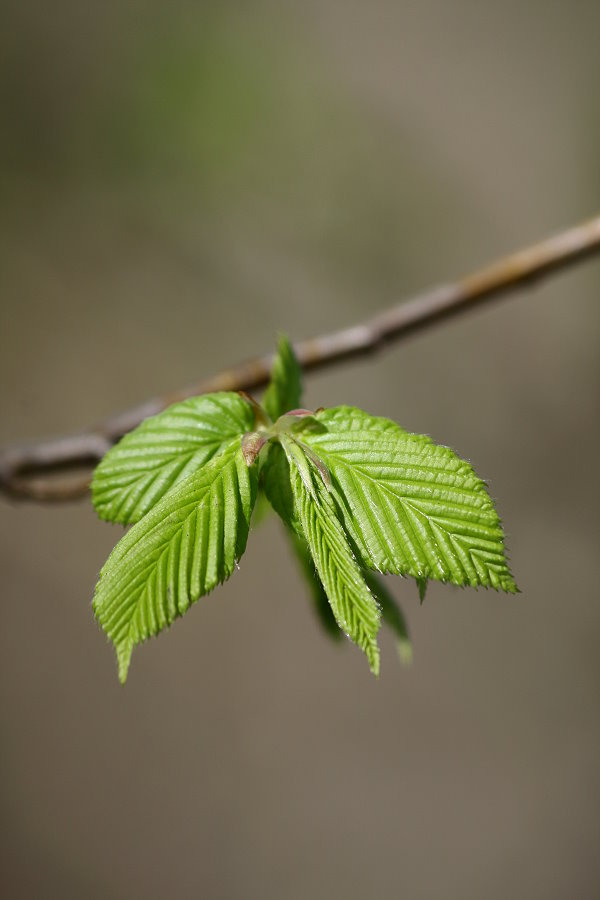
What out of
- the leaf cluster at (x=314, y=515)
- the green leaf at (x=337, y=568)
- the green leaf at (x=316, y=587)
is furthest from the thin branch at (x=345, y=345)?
the green leaf at (x=337, y=568)

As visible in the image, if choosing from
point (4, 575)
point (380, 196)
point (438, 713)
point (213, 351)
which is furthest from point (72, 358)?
point (438, 713)

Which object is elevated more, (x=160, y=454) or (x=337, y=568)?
(x=160, y=454)

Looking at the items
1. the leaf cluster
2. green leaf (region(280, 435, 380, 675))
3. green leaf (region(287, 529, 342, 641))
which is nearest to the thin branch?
green leaf (region(287, 529, 342, 641))

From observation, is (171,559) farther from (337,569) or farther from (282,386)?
(282,386)

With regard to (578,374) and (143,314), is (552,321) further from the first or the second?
(143,314)

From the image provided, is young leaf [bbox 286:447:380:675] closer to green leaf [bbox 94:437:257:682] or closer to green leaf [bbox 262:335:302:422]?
green leaf [bbox 94:437:257:682]

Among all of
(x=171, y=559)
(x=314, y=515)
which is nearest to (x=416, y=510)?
(x=314, y=515)
